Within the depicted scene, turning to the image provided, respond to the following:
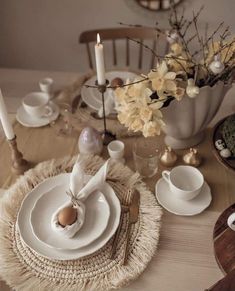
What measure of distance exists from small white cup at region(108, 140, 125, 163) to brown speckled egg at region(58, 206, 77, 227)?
0.86 feet

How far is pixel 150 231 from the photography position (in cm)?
101

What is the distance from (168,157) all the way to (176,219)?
0.20 metres

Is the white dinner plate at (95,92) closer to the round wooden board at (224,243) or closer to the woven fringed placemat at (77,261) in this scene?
the woven fringed placemat at (77,261)

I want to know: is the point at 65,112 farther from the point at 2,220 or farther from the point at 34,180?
the point at 2,220

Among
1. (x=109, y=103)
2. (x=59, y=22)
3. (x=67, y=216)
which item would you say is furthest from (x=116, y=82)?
(x=59, y=22)

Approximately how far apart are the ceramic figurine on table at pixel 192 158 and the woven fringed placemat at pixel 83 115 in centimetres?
20

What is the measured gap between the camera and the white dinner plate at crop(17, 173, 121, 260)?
0.96m

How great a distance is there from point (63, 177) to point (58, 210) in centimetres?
15

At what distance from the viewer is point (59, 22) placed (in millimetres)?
2123

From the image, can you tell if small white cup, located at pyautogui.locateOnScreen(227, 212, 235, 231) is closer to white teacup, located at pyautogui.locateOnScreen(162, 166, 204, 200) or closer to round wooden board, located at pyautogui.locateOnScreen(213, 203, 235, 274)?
round wooden board, located at pyautogui.locateOnScreen(213, 203, 235, 274)

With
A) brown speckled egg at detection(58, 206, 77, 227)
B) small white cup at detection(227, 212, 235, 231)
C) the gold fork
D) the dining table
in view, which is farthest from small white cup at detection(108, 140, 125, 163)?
small white cup at detection(227, 212, 235, 231)

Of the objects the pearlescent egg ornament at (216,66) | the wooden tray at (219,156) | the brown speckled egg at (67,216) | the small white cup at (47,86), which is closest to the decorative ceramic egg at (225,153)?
the wooden tray at (219,156)

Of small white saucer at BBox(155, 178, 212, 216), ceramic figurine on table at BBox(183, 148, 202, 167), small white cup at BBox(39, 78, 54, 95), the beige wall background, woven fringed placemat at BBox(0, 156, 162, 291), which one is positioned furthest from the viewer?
the beige wall background

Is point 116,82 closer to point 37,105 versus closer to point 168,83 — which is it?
point 37,105
